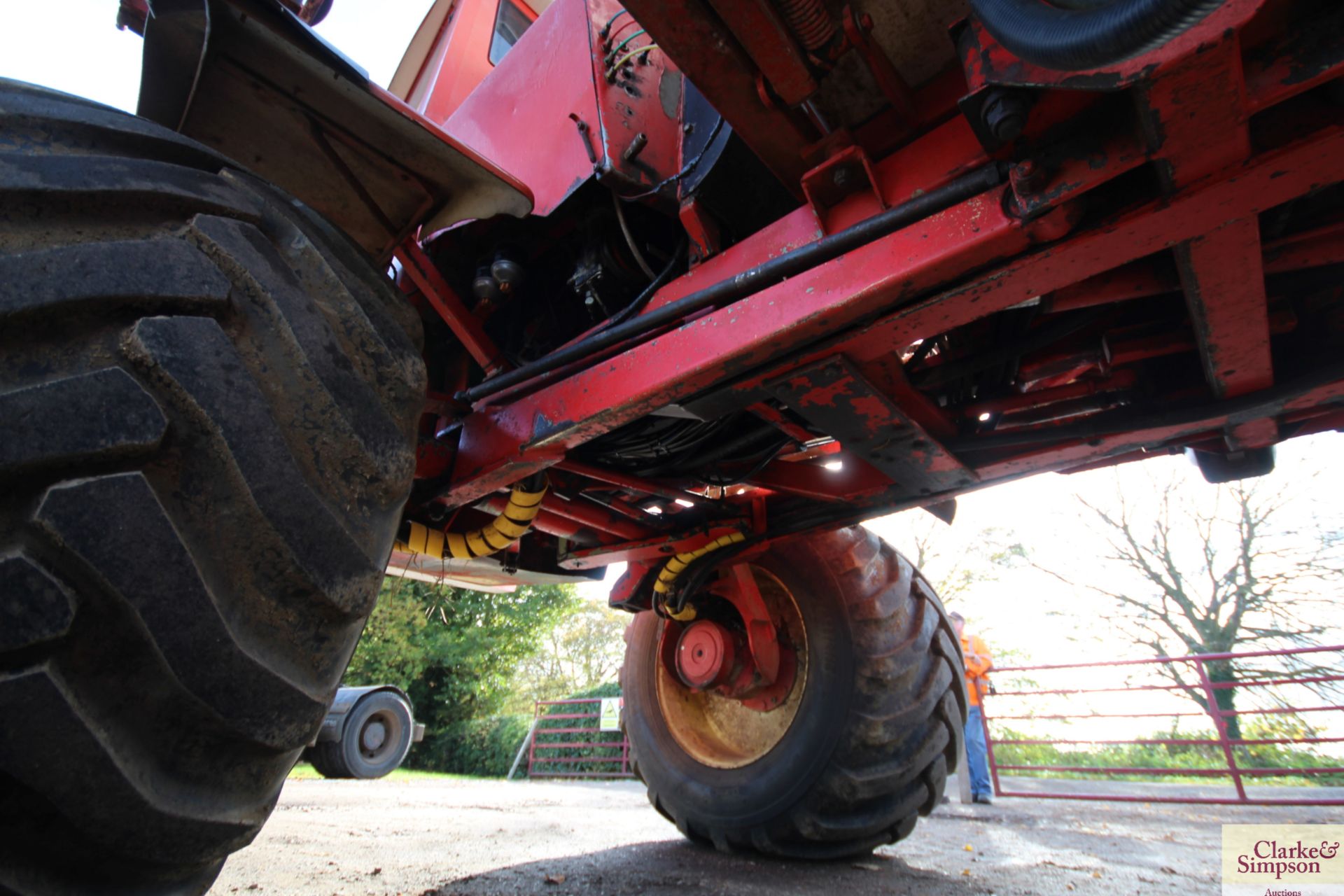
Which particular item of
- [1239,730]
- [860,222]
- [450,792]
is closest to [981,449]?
[860,222]

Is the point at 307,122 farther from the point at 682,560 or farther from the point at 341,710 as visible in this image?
the point at 341,710

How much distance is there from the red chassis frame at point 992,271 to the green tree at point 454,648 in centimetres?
1382

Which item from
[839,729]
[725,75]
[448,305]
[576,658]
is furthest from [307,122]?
[576,658]

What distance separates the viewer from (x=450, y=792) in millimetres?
6617

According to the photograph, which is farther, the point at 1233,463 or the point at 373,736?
the point at 373,736

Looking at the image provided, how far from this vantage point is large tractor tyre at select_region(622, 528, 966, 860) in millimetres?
2383

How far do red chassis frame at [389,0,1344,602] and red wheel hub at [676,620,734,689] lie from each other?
3.83 feet

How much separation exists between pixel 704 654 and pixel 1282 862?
228cm

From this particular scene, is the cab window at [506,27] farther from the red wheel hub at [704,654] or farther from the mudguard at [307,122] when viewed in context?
the red wheel hub at [704,654]

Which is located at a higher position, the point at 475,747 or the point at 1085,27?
the point at 1085,27

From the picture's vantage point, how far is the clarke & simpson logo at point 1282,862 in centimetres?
208

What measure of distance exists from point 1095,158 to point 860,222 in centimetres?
36

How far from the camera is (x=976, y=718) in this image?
19.0 feet

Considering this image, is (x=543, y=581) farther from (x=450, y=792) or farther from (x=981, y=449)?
(x=450, y=792)
